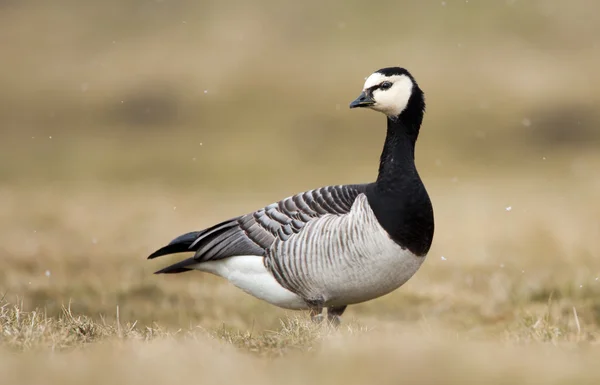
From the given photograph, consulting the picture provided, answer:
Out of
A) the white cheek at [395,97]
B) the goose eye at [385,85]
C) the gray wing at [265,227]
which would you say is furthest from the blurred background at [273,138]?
the goose eye at [385,85]

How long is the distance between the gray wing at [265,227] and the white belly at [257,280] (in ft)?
0.28

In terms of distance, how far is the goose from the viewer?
7.31 m

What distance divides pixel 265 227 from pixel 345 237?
3.33 ft

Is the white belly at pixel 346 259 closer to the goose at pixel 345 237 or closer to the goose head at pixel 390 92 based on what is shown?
the goose at pixel 345 237

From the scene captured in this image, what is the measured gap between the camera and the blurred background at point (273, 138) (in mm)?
11516

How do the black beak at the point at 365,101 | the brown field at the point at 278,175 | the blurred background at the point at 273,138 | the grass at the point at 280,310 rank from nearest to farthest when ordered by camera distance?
the grass at the point at 280,310, the brown field at the point at 278,175, the black beak at the point at 365,101, the blurred background at the point at 273,138

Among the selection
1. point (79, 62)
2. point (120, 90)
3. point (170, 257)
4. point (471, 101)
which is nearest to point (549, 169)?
point (471, 101)

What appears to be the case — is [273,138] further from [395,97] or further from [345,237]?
[345,237]

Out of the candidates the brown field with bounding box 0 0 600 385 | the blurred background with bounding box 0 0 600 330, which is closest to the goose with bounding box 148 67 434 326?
the brown field with bounding box 0 0 600 385

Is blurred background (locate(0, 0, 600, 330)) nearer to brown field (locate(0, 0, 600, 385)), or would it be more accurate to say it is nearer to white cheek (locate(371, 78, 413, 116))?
brown field (locate(0, 0, 600, 385))

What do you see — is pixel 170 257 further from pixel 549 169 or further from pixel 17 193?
pixel 549 169

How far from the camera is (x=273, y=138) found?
30172 mm

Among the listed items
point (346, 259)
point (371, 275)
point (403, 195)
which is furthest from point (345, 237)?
point (403, 195)

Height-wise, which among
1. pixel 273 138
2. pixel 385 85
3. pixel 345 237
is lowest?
pixel 345 237
